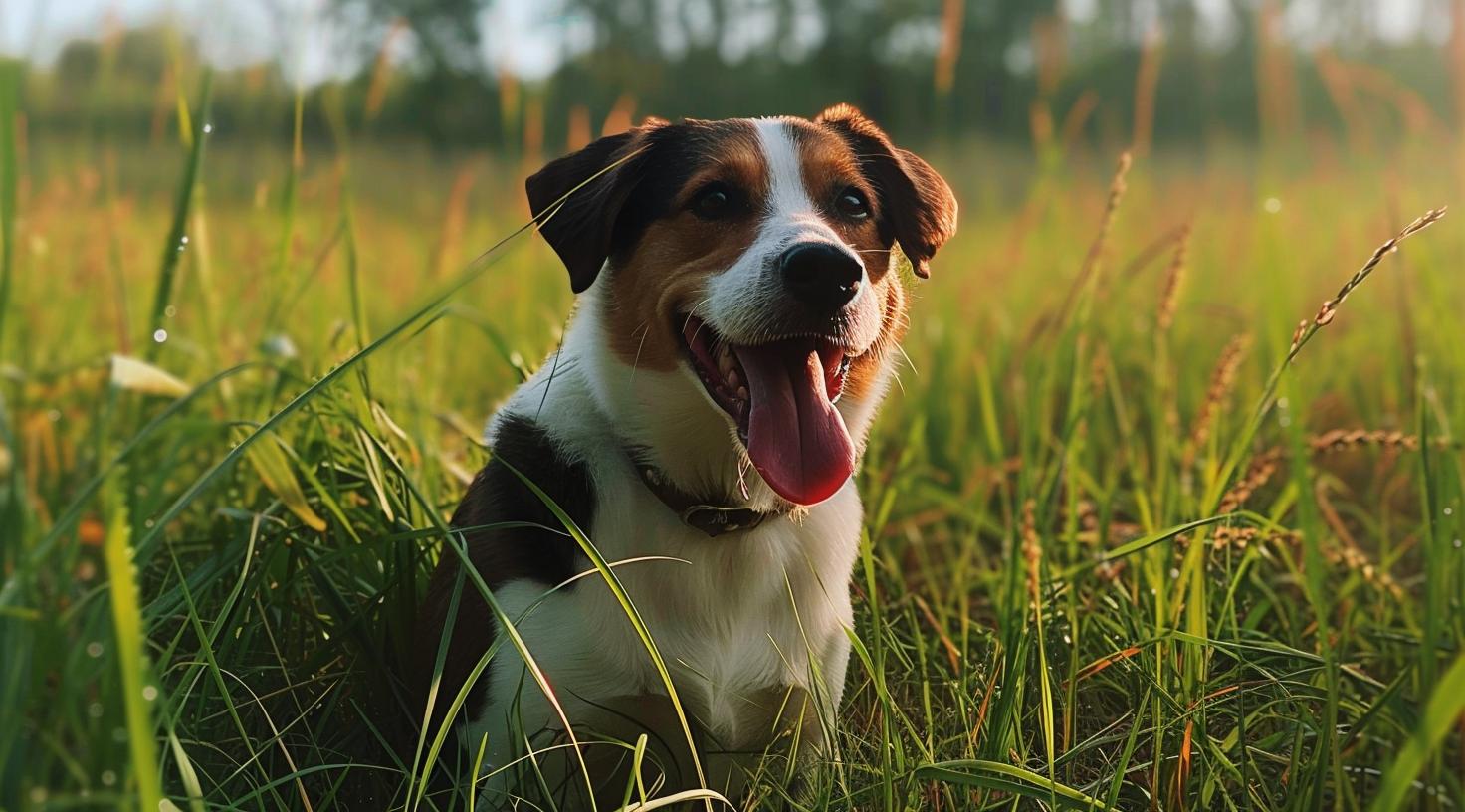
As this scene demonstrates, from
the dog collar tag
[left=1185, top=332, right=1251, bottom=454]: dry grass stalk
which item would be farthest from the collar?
[left=1185, top=332, right=1251, bottom=454]: dry grass stalk

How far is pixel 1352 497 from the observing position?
4.41m

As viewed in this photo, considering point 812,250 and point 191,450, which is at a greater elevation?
point 812,250

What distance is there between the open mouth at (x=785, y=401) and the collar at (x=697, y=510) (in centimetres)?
17

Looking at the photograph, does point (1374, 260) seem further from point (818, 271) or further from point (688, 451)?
point (688, 451)

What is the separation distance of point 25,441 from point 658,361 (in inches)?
75.5

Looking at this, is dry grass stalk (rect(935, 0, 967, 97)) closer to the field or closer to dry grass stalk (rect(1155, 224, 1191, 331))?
the field

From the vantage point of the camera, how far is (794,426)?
2.55 m

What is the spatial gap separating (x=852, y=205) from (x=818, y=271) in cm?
54

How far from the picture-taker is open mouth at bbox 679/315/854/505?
2.50m

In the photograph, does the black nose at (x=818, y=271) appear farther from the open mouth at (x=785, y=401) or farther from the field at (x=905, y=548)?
→ the field at (x=905, y=548)

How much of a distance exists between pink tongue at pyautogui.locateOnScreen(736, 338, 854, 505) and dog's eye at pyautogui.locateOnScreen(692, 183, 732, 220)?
0.35m

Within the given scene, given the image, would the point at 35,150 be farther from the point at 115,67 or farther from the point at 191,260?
the point at 191,260

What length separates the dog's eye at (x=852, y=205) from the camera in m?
2.97

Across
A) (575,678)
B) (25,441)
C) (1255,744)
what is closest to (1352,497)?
(1255,744)
